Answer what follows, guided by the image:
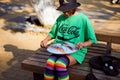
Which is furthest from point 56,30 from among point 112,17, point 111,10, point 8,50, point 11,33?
point 111,10

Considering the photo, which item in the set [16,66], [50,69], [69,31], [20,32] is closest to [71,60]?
[50,69]

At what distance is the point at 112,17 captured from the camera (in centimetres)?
910

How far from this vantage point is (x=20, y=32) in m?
7.66

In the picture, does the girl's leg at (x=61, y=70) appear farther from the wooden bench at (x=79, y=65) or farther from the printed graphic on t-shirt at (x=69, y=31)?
the printed graphic on t-shirt at (x=69, y=31)

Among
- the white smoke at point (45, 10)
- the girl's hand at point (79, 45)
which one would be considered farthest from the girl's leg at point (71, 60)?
the white smoke at point (45, 10)

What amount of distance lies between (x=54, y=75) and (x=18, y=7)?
25.7ft

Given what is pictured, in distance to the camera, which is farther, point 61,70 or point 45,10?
point 45,10

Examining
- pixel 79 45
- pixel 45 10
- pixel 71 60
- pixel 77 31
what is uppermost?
pixel 77 31

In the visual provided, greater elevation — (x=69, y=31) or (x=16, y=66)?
(x=69, y=31)

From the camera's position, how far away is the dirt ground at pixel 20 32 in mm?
5289

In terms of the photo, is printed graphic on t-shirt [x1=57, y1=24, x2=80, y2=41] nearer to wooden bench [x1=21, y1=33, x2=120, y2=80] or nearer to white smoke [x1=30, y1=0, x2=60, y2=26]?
wooden bench [x1=21, y1=33, x2=120, y2=80]

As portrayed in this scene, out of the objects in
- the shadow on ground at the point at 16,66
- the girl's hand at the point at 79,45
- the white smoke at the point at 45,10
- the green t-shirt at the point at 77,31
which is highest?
the green t-shirt at the point at 77,31

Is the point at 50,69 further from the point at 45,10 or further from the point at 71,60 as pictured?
the point at 45,10

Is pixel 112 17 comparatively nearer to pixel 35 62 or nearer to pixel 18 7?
pixel 18 7
